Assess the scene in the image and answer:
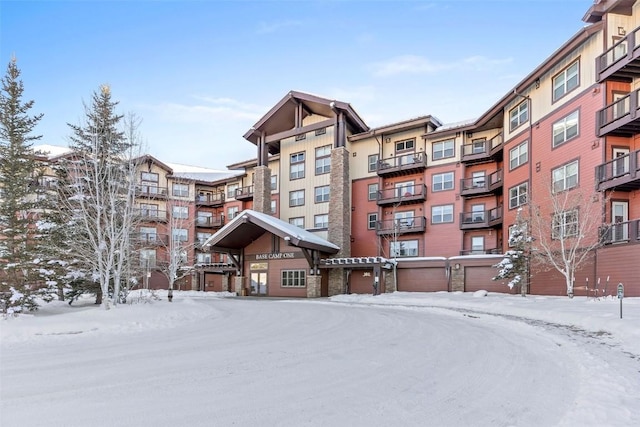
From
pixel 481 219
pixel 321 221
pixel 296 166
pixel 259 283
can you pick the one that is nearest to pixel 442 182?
pixel 481 219

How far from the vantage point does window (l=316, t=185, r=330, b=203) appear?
33.5m

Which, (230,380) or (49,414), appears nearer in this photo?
(49,414)

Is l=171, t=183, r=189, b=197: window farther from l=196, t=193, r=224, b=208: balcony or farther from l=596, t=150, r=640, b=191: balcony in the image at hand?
l=596, t=150, r=640, b=191: balcony

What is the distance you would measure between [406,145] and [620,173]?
664 inches

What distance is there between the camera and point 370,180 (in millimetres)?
33688

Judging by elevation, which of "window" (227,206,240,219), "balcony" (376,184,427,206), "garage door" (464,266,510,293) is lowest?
"garage door" (464,266,510,293)

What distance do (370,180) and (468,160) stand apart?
7.98 metres

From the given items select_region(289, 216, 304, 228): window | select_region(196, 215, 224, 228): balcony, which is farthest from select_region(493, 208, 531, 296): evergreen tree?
select_region(196, 215, 224, 228): balcony

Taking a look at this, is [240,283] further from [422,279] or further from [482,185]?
[482,185]

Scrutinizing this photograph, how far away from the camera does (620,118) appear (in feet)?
56.4

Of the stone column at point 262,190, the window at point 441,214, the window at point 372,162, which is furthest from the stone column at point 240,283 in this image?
the window at point 441,214

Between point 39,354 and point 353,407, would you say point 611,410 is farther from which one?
point 39,354

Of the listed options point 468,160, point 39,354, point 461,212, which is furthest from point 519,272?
point 39,354

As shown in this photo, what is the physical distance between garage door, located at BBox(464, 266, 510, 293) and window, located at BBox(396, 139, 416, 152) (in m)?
10.9
